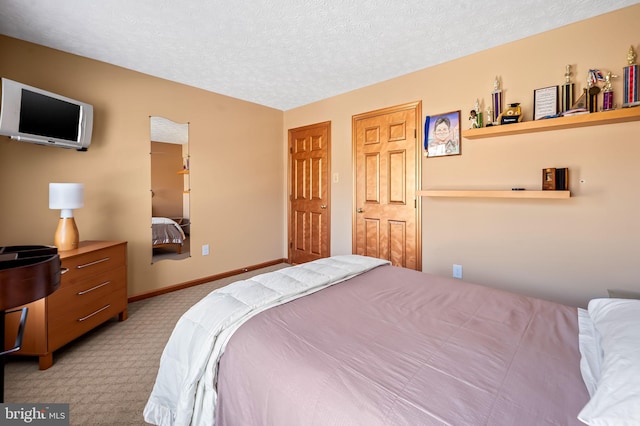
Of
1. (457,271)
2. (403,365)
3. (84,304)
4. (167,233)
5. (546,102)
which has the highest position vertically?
(546,102)

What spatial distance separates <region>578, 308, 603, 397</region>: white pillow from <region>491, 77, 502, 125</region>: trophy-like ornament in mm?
1972

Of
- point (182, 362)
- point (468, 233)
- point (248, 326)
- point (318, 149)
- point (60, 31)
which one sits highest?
point (60, 31)

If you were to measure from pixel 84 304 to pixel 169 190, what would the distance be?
4.98 feet

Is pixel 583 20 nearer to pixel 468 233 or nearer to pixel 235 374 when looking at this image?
pixel 468 233

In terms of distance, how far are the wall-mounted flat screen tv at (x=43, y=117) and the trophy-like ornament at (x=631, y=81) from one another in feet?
14.5

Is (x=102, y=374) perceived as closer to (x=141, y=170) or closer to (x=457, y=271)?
(x=141, y=170)

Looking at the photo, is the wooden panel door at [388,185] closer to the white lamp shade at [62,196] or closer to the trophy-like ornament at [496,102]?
the trophy-like ornament at [496,102]

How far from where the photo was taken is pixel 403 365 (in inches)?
37.1

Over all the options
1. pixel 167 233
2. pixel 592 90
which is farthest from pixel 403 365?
pixel 167 233

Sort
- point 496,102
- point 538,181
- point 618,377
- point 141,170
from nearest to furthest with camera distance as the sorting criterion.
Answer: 1. point 618,377
2. point 538,181
3. point 496,102
4. point 141,170

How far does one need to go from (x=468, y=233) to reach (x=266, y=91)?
2967mm

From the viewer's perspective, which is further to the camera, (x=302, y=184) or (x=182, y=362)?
(x=302, y=184)

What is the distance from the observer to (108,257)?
98.5 inches

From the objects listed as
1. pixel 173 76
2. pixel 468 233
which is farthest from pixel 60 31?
pixel 468 233
